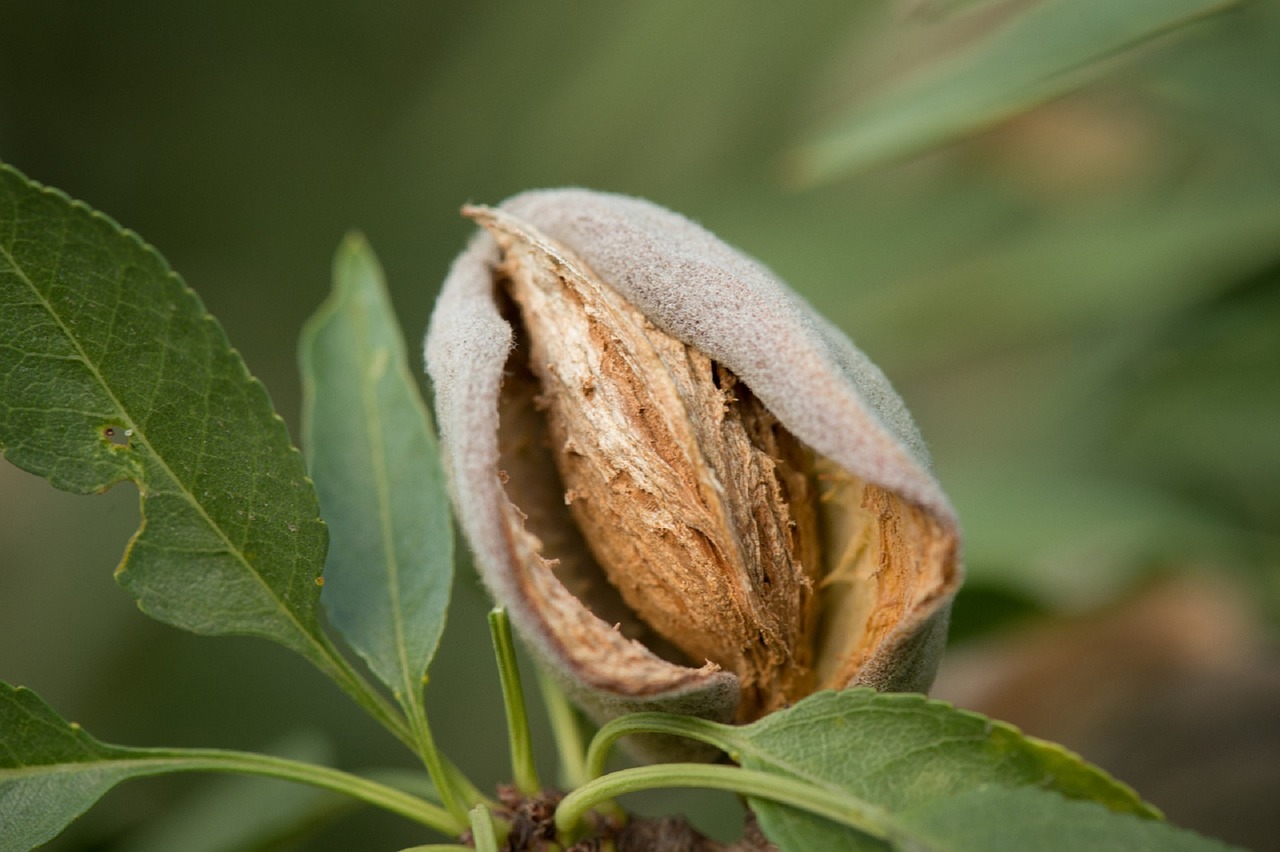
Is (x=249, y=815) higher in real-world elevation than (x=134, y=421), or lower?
lower

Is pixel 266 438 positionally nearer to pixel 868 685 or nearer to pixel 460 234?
pixel 868 685

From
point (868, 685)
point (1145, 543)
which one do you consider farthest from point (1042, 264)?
point (868, 685)

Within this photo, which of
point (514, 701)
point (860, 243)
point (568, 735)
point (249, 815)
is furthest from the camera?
point (860, 243)

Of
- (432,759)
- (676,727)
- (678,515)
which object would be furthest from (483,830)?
(678,515)

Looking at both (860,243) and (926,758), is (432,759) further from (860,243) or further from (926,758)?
(860,243)

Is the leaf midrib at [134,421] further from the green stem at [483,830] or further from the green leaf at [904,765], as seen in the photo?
the green leaf at [904,765]

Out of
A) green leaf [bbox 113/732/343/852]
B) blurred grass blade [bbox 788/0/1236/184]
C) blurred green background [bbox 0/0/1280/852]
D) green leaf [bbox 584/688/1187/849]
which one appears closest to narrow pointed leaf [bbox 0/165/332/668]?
blurred green background [bbox 0/0/1280/852]
